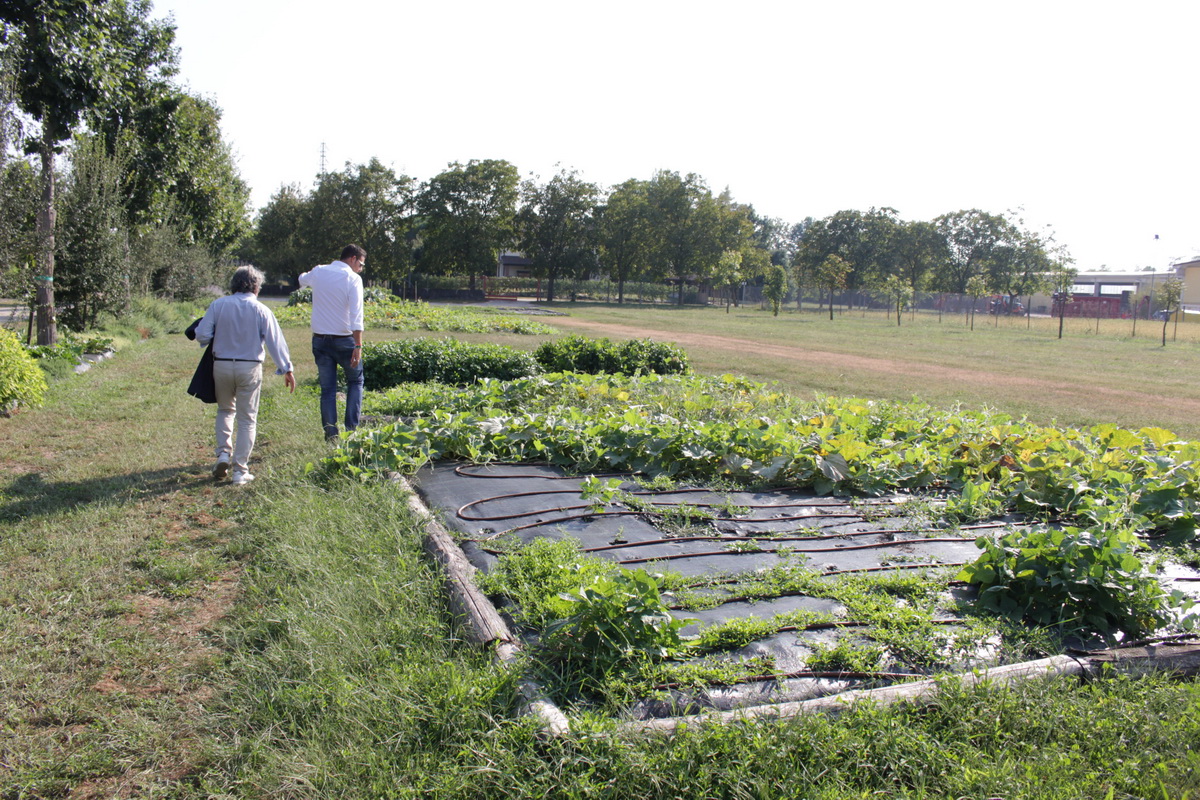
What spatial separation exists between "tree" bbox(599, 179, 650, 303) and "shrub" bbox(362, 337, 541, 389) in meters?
49.7

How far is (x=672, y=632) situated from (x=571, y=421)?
3.83 metres

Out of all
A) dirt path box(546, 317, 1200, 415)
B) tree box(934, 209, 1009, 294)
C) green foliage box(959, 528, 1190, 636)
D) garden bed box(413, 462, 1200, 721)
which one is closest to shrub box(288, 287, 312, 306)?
dirt path box(546, 317, 1200, 415)

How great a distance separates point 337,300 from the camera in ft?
22.0

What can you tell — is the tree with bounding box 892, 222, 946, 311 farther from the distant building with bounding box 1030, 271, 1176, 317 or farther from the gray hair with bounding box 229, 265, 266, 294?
the gray hair with bounding box 229, 265, 266, 294

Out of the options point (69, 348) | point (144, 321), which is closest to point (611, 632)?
point (69, 348)

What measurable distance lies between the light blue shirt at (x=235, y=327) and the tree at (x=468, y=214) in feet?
173

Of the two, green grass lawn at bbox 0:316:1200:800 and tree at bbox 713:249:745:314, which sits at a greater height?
tree at bbox 713:249:745:314

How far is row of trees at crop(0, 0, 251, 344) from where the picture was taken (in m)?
10.8

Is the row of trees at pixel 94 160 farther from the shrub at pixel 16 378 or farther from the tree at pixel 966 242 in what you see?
the tree at pixel 966 242

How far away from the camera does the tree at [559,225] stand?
202ft

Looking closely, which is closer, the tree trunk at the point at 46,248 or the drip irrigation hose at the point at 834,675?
the drip irrigation hose at the point at 834,675

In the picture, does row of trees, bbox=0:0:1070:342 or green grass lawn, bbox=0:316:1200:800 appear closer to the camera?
green grass lawn, bbox=0:316:1200:800

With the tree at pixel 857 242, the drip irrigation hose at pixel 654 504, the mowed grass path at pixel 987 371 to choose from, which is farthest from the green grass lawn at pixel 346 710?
the tree at pixel 857 242

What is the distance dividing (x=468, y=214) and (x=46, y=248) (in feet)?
156
